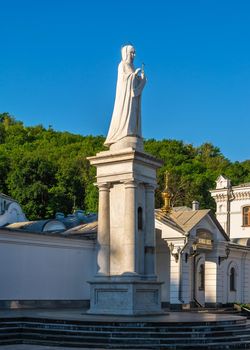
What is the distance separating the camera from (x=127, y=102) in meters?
19.9

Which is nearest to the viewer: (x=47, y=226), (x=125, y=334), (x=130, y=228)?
(x=125, y=334)

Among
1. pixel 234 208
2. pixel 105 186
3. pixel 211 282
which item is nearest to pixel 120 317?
pixel 105 186

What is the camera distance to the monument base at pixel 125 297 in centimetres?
1819

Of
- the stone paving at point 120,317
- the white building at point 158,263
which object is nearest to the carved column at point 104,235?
the stone paving at point 120,317

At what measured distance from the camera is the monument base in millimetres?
18188

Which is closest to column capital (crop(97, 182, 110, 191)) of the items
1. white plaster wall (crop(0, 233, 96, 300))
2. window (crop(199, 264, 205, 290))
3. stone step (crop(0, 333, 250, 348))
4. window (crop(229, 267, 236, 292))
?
white plaster wall (crop(0, 233, 96, 300))

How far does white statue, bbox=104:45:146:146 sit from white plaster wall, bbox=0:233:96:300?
613cm

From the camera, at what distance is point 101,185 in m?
19.7

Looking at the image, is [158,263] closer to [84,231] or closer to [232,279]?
[84,231]

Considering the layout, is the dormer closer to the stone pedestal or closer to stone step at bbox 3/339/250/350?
the stone pedestal

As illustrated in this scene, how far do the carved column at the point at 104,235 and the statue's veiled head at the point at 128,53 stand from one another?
14.1ft

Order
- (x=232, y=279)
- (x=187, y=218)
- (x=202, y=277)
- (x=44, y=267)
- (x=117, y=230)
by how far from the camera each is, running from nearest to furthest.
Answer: (x=117, y=230) < (x=44, y=267) < (x=187, y=218) < (x=202, y=277) < (x=232, y=279)

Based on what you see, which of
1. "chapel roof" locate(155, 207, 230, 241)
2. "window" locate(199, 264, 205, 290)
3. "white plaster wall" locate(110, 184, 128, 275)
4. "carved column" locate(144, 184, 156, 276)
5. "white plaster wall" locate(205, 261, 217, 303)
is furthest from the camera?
"window" locate(199, 264, 205, 290)

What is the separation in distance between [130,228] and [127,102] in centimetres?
423
